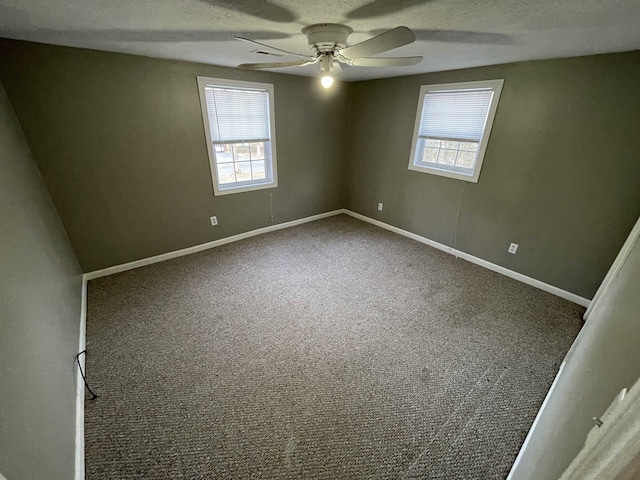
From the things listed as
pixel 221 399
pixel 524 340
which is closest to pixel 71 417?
pixel 221 399

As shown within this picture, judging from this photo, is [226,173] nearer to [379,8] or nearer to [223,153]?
[223,153]

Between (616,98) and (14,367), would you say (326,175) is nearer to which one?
(616,98)

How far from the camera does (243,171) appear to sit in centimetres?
358

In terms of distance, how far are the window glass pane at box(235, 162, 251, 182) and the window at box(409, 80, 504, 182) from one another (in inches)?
89.5

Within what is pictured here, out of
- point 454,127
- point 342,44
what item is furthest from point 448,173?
point 342,44

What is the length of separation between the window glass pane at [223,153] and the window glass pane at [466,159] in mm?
2893

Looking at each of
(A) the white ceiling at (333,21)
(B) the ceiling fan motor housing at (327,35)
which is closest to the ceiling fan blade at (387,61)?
(A) the white ceiling at (333,21)

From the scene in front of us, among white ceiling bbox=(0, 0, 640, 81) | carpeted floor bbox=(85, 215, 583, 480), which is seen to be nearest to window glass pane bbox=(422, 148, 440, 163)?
white ceiling bbox=(0, 0, 640, 81)

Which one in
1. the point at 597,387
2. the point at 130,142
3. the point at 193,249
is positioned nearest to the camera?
the point at 597,387

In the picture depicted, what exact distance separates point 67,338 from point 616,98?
444 cm

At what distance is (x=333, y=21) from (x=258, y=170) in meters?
2.38

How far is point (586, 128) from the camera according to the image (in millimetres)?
2271

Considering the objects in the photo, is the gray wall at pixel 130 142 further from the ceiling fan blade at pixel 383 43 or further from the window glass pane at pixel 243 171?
the ceiling fan blade at pixel 383 43

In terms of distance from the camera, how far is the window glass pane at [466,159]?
3.09 meters
